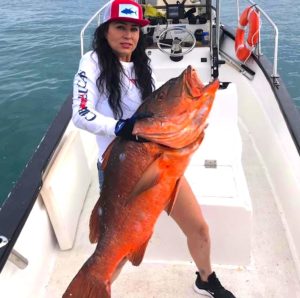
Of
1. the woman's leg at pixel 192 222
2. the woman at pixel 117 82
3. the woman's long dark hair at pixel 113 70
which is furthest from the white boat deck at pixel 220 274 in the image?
the woman's long dark hair at pixel 113 70

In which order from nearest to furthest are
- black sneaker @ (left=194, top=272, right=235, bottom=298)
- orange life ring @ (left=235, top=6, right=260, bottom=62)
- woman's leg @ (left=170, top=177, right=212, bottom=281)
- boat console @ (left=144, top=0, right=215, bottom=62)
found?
1. woman's leg @ (left=170, top=177, right=212, bottom=281)
2. black sneaker @ (left=194, top=272, right=235, bottom=298)
3. orange life ring @ (left=235, top=6, right=260, bottom=62)
4. boat console @ (left=144, top=0, right=215, bottom=62)

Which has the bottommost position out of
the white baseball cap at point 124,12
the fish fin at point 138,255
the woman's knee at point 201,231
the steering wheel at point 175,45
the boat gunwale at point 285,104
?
the woman's knee at point 201,231

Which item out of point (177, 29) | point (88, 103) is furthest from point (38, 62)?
point (88, 103)

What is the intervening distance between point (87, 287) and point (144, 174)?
669 millimetres

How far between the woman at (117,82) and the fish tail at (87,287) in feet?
2.19

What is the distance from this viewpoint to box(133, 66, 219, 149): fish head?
1655mm

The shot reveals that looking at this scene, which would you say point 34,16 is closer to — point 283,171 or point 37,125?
point 37,125

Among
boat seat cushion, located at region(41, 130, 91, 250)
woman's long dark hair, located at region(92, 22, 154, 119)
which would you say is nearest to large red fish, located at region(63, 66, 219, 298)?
woman's long dark hair, located at region(92, 22, 154, 119)

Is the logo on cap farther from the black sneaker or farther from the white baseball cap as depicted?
the black sneaker

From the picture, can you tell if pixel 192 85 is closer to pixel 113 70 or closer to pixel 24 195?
pixel 113 70

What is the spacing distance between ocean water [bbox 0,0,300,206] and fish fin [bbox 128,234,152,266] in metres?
3.57

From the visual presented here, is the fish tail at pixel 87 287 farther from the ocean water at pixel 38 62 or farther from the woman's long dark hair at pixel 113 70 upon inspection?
the ocean water at pixel 38 62

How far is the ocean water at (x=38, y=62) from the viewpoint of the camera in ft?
21.6

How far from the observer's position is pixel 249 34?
5367mm
